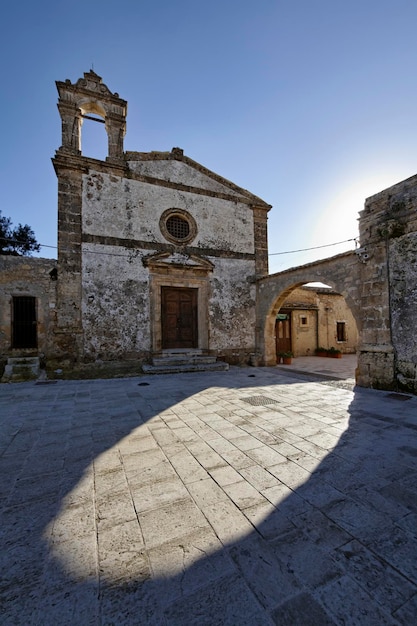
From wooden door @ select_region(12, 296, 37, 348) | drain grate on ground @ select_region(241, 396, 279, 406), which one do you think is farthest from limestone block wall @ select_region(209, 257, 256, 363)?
wooden door @ select_region(12, 296, 37, 348)

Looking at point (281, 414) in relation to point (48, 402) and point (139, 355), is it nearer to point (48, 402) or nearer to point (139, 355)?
point (48, 402)

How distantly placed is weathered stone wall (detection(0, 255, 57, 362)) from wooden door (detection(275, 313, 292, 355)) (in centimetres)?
1093

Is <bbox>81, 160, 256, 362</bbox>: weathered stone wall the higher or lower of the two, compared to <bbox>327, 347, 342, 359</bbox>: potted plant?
higher

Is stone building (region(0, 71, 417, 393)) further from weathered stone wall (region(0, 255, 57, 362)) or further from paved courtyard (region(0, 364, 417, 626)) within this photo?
paved courtyard (region(0, 364, 417, 626))

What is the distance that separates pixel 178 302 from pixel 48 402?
553 cm

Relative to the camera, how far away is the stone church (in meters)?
8.27

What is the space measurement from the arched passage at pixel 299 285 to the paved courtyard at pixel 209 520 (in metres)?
3.54

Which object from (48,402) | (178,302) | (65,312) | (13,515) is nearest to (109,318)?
(65,312)

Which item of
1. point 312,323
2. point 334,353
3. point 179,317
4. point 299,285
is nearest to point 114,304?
point 179,317

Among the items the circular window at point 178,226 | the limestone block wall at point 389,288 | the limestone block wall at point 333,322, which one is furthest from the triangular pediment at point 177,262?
the limestone block wall at point 333,322

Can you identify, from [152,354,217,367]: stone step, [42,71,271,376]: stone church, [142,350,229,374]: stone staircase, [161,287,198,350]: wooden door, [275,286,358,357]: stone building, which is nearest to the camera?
[42,71,271,376]: stone church

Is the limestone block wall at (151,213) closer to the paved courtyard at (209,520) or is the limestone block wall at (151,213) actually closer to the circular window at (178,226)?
the circular window at (178,226)

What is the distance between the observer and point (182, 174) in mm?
10109

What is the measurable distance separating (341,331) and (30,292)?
16.3 meters
